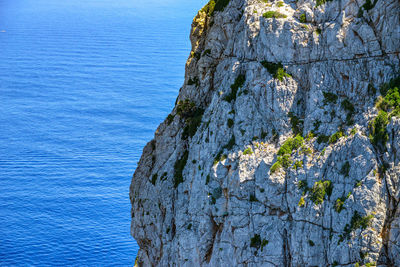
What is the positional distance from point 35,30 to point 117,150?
342ft

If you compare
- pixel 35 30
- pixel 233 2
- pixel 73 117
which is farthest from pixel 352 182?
pixel 35 30

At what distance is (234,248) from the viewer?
3020 centimetres

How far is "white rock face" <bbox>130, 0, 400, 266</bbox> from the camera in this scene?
25.5 metres

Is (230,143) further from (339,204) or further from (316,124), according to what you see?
(339,204)

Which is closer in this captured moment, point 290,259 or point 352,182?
point 352,182

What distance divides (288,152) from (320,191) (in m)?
3.20

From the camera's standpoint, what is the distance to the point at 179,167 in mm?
35719

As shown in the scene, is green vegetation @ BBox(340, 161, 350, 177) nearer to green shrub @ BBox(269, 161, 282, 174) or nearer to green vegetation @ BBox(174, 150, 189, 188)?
green shrub @ BBox(269, 161, 282, 174)

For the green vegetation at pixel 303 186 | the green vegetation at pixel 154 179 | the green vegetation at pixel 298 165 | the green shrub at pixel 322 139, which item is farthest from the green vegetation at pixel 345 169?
the green vegetation at pixel 154 179

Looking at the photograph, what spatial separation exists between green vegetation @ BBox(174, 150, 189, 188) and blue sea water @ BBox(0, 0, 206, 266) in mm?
30460

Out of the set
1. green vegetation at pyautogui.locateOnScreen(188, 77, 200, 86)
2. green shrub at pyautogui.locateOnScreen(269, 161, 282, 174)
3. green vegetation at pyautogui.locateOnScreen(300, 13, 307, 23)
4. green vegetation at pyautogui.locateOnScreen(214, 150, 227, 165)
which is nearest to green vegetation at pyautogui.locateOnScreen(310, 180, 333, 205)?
green shrub at pyautogui.locateOnScreen(269, 161, 282, 174)

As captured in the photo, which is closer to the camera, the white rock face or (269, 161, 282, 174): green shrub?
the white rock face

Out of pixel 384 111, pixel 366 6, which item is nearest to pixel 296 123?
pixel 384 111

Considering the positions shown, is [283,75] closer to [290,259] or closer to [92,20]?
[290,259]
